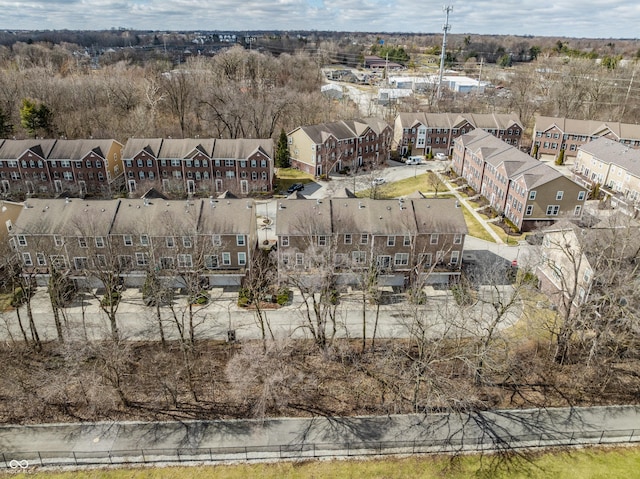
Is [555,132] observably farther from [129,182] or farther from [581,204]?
[129,182]

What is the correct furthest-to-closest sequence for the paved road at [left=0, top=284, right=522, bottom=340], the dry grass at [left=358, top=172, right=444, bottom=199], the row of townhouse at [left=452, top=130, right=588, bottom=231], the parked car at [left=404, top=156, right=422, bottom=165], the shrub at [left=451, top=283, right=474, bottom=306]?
the parked car at [left=404, top=156, right=422, bottom=165], the dry grass at [left=358, top=172, right=444, bottom=199], the row of townhouse at [left=452, top=130, right=588, bottom=231], the shrub at [left=451, top=283, right=474, bottom=306], the paved road at [left=0, top=284, right=522, bottom=340]

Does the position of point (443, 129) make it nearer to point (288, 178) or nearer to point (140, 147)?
point (288, 178)

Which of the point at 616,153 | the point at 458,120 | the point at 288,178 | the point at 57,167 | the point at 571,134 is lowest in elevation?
the point at 288,178

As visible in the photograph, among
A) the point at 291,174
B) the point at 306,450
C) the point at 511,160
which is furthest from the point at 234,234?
the point at 511,160

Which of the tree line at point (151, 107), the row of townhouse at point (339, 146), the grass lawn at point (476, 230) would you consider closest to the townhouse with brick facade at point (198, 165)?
the row of townhouse at point (339, 146)

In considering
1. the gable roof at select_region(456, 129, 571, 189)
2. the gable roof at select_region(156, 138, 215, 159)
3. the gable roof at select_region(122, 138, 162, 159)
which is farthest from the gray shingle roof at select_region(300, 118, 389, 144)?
the gable roof at select_region(122, 138, 162, 159)

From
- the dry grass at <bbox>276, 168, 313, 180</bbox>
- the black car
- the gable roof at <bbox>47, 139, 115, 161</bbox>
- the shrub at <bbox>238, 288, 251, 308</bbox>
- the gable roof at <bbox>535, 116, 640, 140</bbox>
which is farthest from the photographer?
the gable roof at <bbox>535, 116, 640, 140</bbox>

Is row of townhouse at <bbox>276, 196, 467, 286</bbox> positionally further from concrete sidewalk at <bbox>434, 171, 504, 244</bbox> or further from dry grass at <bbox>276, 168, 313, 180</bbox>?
dry grass at <bbox>276, 168, 313, 180</bbox>
